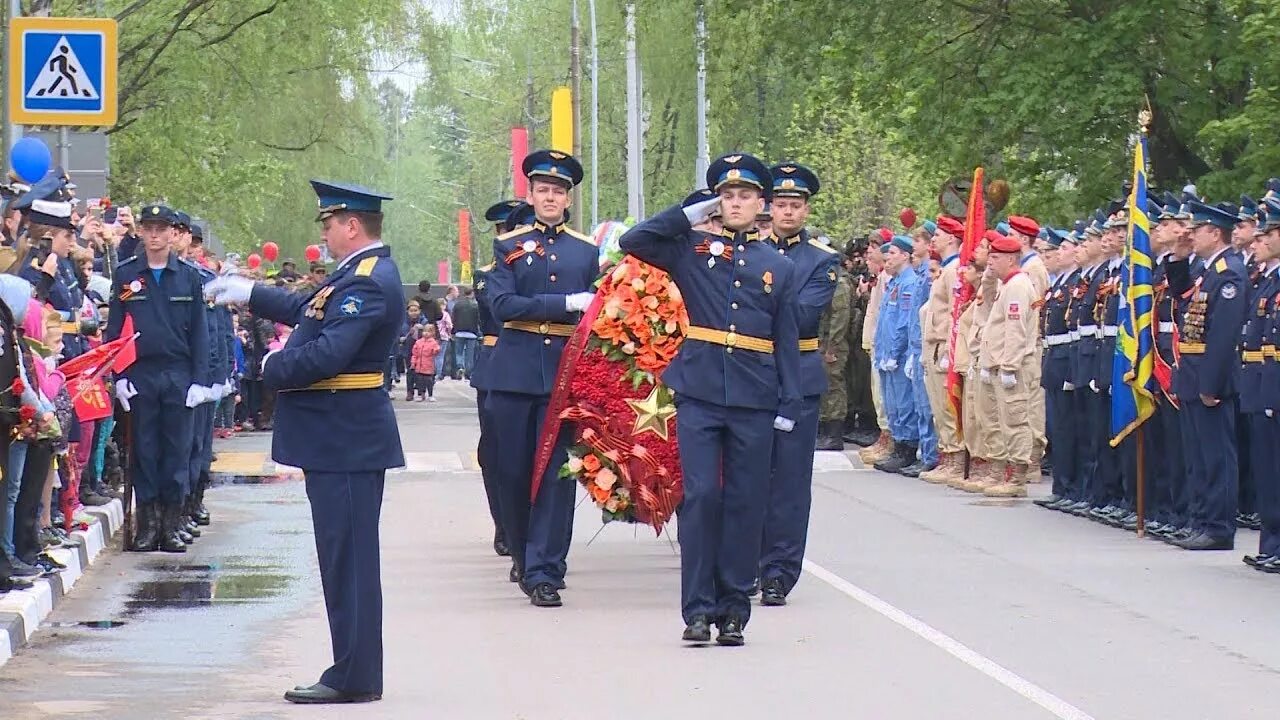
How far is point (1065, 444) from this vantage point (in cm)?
1906

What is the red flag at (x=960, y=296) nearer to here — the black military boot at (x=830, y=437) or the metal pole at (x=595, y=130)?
the black military boot at (x=830, y=437)

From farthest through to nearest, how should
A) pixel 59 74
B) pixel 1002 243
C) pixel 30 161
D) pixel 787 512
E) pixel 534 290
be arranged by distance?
pixel 1002 243 < pixel 59 74 < pixel 30 161 < pixel 534 290 < pixel 787 512

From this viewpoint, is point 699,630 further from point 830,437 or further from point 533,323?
point 830,437

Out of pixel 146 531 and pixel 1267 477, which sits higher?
pixel 1267 477

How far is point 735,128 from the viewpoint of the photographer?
172 ft

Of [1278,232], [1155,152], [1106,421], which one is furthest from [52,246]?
[1155,152]

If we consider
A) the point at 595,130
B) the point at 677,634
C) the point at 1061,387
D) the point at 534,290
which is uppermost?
the point at 595,130

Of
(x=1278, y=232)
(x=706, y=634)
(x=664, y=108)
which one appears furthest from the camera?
(x=664, y=108)

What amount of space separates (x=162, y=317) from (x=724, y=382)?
16.9 feet

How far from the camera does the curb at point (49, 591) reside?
446 inches

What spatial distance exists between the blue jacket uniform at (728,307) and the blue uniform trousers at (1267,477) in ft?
14.4

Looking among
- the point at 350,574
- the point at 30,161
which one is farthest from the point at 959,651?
the point at 30,161

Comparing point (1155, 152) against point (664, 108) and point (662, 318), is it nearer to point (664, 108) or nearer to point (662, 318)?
point (662, 318)

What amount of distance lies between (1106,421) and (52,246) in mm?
8293
